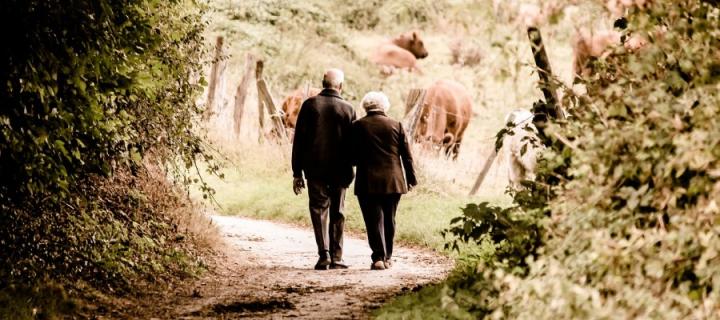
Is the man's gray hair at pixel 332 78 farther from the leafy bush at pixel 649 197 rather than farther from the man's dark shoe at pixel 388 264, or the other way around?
the leafy bush at pixel 649 197

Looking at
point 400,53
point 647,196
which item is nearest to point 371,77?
point 400,53

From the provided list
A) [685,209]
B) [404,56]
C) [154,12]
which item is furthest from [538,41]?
[404,56]

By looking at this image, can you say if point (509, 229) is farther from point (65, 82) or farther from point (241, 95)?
point (241, 95)

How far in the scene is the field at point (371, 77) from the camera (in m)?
5.93

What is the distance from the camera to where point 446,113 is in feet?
69.9

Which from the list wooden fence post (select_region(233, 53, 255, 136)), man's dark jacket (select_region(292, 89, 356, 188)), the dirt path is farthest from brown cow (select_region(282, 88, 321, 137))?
man's dark jacket (select_region(292, 89, 356, 188))

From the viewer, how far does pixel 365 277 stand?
A: 9.03m

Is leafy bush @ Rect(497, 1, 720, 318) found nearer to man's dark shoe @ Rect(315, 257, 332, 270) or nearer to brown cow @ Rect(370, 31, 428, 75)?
man's dark shoe @ Rect(315, 257, 332, 270)

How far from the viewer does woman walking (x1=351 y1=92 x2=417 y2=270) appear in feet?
31.2

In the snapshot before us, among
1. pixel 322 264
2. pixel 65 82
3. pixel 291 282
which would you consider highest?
pixel 65 82

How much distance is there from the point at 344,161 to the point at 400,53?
26.3 m

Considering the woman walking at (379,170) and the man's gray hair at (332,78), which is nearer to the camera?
the woman walking at (379,170)

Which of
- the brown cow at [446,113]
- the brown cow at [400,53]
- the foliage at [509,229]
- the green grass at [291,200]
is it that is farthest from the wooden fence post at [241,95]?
the foliage at [509,229]

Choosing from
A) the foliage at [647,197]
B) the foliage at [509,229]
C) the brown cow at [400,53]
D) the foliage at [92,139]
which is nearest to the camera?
the foliage at [647,197]
